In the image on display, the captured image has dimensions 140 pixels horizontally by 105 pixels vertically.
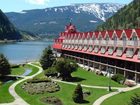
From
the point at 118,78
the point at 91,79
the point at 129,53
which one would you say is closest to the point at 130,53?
the point at 129,53

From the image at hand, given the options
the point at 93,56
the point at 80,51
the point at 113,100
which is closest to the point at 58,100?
the point at 113,100

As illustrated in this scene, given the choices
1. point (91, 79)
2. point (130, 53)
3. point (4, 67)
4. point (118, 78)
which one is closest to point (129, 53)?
point (130, 53)

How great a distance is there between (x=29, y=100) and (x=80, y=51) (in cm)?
4420

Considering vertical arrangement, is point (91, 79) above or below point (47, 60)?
below

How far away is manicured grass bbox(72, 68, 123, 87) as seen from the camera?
216 feet

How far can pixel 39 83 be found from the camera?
66750 mm

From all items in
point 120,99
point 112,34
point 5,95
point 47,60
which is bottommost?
point 5,95

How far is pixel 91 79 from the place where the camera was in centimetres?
7169

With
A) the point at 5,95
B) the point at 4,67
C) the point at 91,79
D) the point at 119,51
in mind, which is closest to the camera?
the point at 5,95

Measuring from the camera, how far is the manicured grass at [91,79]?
65.9m

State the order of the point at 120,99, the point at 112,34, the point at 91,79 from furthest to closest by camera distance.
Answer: the point at 112,34
the point at 91,79
the point at 120,99

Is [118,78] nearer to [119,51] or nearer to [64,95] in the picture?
[119,51]

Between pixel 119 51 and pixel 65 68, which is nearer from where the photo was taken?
pixel 119 51

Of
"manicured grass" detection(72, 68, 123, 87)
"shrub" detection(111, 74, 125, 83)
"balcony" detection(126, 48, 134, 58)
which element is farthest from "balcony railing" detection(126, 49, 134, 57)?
"manicured grass" detection(72, 68, 123, 87)
